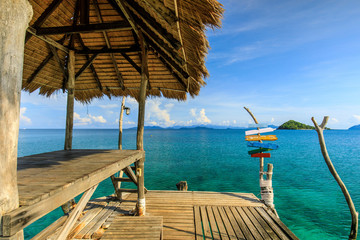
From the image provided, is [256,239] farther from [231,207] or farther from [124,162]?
[124,162]

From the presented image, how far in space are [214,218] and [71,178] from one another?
3.84 metres

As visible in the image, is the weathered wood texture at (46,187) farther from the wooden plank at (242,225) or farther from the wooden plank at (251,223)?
the wooden plank at (251,223)

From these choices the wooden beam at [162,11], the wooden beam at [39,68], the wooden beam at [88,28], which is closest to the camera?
the wooden beam at [162,11]

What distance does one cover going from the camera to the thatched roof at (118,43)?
3.34 meters

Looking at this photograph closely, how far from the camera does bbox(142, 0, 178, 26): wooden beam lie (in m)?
2.78

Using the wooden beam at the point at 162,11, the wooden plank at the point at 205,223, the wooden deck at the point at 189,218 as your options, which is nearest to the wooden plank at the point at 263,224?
the wooden deck at the point at 189,218

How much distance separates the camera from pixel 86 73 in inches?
246

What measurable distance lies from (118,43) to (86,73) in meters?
1.66

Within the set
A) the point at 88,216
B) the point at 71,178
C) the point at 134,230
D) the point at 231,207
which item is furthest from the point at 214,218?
the point at 71,178

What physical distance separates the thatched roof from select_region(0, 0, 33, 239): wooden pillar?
1.95 metres

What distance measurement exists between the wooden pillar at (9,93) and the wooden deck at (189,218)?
2.44 metres

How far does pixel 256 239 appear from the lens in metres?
3.94

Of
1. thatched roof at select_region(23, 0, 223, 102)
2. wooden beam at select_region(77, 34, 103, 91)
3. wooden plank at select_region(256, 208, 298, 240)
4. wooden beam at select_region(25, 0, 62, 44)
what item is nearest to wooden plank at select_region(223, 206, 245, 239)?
wooden plank at select_region(256, 208, 298, 240)

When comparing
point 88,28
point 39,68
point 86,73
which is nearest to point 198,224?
point 88,28
